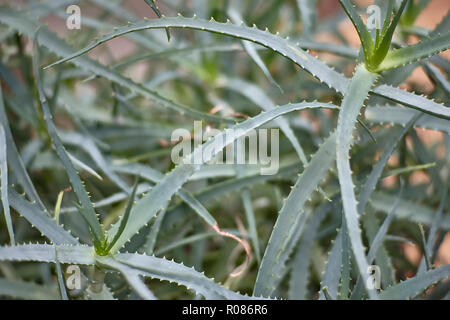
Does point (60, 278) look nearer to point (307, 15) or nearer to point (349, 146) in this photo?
point (349, 146)

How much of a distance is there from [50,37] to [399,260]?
0.45m

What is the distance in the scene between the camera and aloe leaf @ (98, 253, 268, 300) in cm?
36

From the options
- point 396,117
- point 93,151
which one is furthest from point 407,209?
point 93,151

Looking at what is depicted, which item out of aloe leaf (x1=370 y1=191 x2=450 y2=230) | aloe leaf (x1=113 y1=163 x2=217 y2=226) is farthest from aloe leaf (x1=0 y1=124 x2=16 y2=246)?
aloe leaf (x1=370 y1=191 x2=450 y2=230)

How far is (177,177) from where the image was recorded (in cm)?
40

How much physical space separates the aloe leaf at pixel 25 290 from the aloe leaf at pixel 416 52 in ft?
1.12

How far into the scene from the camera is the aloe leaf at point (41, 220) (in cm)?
40

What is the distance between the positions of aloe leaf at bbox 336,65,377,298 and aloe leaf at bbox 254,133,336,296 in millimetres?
40

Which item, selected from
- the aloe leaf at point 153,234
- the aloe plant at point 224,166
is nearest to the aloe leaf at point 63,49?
the aloe plant at point 224,166

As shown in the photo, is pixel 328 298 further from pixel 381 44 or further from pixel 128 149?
pixel 128 149

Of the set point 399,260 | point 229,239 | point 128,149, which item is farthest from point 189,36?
point 399,260

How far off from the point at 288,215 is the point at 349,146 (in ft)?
0.22

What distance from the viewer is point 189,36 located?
0.78 metres
